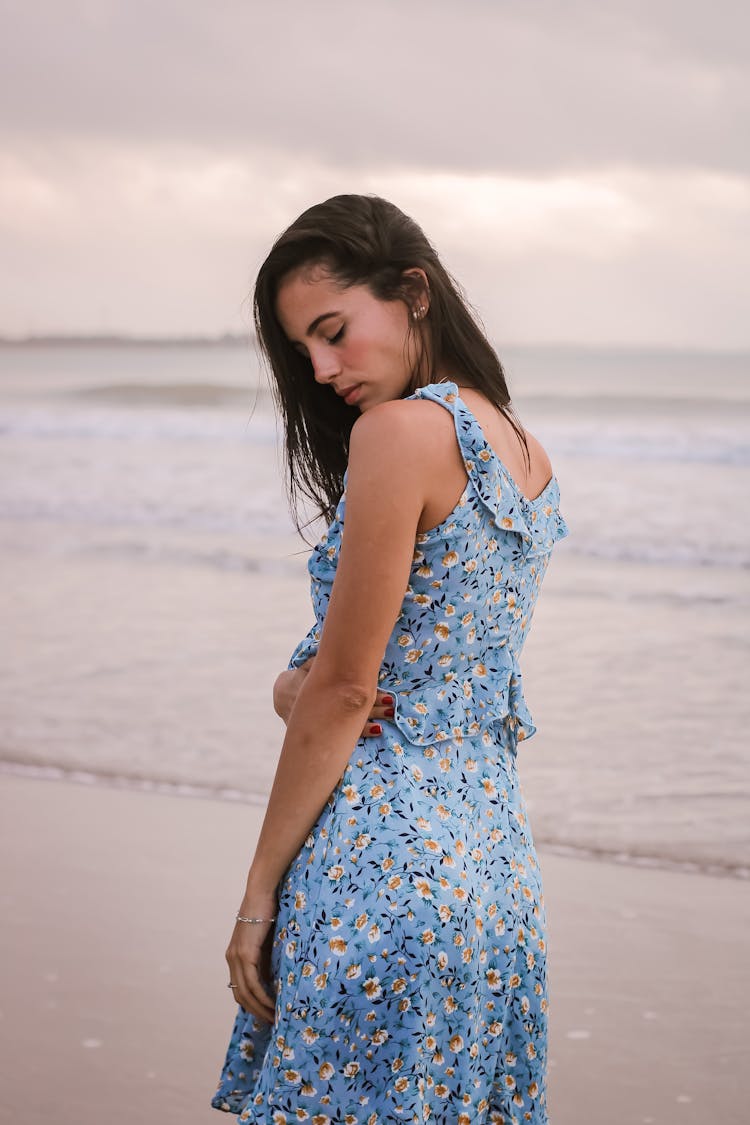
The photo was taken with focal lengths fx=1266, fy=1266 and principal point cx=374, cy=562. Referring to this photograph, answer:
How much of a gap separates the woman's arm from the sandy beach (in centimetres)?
143

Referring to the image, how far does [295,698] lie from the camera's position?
4.89 ft

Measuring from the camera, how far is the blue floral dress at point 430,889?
135cm

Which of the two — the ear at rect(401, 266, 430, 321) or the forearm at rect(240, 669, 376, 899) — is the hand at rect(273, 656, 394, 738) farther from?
the ear at rect(401, 266, 430, 321)

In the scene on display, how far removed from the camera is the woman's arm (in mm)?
1301

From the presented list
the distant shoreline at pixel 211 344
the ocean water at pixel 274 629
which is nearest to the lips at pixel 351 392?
the ocean water at pixel 274 629

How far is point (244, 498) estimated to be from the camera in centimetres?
1197

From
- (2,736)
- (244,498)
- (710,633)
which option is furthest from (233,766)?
(244,498)

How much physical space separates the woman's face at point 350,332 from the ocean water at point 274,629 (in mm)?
Result: 2696

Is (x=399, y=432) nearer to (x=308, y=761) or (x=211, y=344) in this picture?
(x=308, y=761)

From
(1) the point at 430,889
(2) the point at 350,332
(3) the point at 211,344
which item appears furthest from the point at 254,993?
(3) the point at 211,344

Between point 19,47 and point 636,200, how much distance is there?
11.2m

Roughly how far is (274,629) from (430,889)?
5.37m

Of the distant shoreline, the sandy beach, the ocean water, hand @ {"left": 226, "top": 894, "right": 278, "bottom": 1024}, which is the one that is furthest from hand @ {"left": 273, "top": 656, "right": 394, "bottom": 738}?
the distant shoreline

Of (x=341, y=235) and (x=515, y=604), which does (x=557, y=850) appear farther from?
(x=341, y=235)
